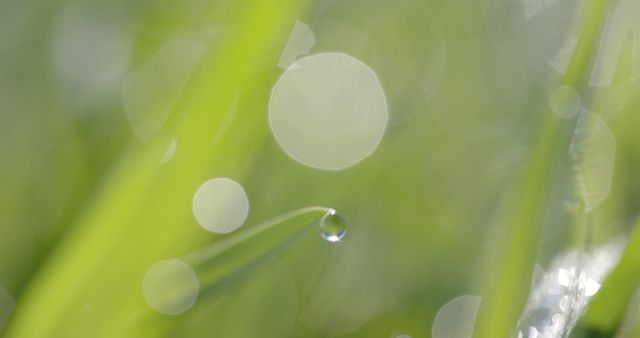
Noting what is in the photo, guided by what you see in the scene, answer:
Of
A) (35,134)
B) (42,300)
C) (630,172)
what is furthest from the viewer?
(630,172)

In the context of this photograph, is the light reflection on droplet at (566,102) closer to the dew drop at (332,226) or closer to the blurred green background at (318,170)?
the blurred green background at (318,170)

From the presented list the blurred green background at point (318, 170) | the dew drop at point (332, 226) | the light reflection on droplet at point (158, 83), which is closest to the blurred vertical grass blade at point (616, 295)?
the blurred green background at point (318, 170)

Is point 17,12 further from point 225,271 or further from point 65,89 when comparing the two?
point 225,271

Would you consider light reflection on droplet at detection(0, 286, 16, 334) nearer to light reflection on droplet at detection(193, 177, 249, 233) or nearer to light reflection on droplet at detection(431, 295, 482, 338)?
light reflection on droplet at detection(193, 177, 249, 233)

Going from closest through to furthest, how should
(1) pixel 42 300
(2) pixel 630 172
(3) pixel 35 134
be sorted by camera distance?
1. (1) pixel 42 300
2. (3) pixel 35 134
3. (2) pixel 630 172

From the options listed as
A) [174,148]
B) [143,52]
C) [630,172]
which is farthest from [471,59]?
[174,148]

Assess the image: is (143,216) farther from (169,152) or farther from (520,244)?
(520,244)

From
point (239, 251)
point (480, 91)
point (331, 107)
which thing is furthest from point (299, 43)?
point (239, 251)
